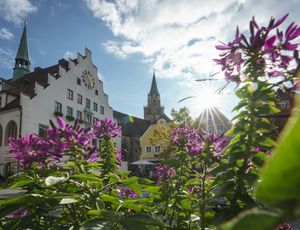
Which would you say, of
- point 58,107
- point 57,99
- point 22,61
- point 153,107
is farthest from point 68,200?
point 153,107

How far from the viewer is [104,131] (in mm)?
2549

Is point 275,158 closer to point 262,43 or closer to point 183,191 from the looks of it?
point 262,43

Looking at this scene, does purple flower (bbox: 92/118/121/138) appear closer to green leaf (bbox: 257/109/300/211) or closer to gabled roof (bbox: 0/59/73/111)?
green leaf (bbox: 257/109/300/211)

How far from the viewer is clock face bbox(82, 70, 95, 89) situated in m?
29.3

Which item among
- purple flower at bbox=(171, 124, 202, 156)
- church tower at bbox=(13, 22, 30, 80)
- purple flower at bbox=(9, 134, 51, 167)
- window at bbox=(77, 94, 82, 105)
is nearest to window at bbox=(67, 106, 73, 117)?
window at bbox=(77, 94, 82, 105)

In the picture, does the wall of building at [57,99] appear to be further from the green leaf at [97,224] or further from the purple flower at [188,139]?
the green leaf at [97,224]

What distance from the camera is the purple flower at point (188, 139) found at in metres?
2.04

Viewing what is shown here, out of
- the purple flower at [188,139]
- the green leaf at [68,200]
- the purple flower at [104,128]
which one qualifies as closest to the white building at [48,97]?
the purple flower at [104,128]

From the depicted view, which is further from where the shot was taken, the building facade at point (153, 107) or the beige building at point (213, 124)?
the building facade at point (153, 107)

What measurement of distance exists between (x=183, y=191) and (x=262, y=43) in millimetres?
1183

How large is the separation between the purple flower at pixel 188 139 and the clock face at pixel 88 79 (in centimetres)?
2808

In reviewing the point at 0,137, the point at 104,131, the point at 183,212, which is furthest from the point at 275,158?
the point at 0,137

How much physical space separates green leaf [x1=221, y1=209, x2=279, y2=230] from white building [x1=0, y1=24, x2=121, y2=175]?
21.1m

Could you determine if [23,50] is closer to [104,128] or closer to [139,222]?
[104,128]
